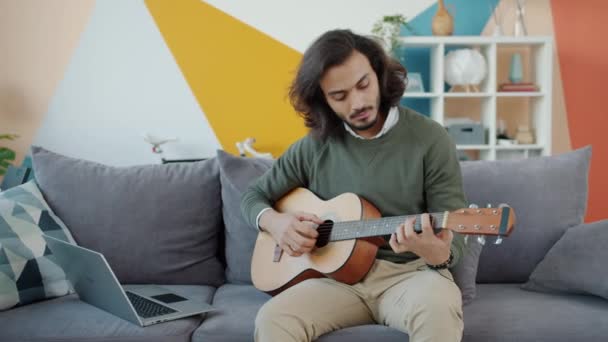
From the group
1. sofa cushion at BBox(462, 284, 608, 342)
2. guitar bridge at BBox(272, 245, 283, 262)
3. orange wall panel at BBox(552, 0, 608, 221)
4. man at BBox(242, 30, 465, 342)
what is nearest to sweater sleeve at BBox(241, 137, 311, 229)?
man at BBox(242, 30, 465, 342)

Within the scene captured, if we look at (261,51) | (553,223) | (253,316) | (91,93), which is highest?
(261,51)

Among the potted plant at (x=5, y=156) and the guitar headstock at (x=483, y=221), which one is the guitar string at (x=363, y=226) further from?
the potted plant at (x=5, y=156)

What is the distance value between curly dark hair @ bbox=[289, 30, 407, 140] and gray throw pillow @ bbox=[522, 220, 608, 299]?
2.21 feet

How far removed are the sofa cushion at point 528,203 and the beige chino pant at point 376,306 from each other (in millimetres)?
436

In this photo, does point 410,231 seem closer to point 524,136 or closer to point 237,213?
point 237,213

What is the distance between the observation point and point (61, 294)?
196 centimetres

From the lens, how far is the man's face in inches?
67.6

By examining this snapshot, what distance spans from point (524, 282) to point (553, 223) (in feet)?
0.69

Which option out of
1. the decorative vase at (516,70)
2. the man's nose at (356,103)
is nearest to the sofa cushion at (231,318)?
the man's nose at (356,103)

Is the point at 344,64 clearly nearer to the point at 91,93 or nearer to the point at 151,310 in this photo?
the point at 151,310

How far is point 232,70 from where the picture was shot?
3789mm

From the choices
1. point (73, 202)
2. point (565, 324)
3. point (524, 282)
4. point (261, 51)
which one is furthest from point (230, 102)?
point (565, 324)

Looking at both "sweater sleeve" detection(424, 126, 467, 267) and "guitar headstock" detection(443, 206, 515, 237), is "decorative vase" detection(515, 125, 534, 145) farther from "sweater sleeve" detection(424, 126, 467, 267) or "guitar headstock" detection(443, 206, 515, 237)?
"guitar headstock" detection(443, 206, 515, 237)

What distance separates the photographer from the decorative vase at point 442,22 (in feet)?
12.0
